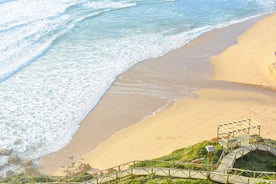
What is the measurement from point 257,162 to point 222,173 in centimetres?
263

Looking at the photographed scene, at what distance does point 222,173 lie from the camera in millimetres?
16047

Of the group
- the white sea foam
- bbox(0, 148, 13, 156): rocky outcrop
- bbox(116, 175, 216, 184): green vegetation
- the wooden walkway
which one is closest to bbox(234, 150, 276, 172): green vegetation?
the wooden walkway

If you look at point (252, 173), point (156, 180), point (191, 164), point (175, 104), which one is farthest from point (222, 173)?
point (175, 104)

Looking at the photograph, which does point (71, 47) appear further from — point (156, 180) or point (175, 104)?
point (156, 180)

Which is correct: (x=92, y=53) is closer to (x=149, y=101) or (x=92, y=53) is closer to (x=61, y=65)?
(x=61, y=65)

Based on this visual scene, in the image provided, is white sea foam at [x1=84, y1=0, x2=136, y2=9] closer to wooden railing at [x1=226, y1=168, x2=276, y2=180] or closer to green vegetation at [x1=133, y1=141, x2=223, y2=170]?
green vegetation at [x1=133, y1=141, x2=223, y2=170]

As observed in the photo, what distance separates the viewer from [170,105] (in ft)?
96.6

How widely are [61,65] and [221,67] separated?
13687 mm

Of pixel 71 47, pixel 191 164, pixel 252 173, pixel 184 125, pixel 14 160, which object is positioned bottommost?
pixel 184 125

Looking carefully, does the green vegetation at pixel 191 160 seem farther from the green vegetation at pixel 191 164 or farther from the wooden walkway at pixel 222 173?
the wooden walkway at pixel 222 173

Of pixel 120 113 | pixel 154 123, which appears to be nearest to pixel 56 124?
pixel 120 113

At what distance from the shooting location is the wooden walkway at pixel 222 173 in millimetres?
15602

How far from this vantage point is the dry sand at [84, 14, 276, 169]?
24078mm

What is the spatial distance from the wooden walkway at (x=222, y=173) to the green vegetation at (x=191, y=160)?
0.56m
